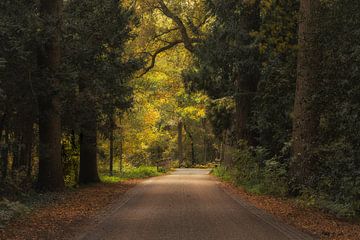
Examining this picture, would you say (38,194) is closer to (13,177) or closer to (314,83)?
(13,177)

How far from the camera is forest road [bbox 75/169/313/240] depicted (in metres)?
9.74

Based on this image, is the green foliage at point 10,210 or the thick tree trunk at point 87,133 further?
the thick tree trunk at point 87,133

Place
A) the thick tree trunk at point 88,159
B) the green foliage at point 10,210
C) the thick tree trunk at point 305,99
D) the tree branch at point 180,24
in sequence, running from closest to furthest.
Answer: the green foliage at point 10,210 → the thick tree trunk at point 305,99 → the thick tree trunk at point 88,159 → the tree branch at point 180,24

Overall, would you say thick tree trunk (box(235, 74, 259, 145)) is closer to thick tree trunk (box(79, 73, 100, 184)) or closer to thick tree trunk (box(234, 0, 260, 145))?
thick tree trunk (box(234, 0, 260, 145))

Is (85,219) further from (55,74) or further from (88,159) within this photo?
(88,159)

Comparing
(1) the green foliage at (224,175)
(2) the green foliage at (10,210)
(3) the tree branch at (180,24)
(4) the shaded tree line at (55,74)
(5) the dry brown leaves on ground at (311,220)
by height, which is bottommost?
(5) the dry brown leaves on ground at (311,220)

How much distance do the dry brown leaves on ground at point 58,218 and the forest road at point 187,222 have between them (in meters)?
0.52

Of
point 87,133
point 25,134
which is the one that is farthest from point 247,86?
point 25,134

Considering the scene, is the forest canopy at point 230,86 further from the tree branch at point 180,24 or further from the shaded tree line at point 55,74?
the tree branch at point 180,24

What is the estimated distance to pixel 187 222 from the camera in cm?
1155

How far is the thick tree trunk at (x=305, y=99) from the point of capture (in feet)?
46.1

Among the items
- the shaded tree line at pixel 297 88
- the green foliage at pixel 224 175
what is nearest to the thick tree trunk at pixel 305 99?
the shaded tree line at pixel 297 88

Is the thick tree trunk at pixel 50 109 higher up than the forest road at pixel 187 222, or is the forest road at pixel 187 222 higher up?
the thick tree trunk at pixel 50 109

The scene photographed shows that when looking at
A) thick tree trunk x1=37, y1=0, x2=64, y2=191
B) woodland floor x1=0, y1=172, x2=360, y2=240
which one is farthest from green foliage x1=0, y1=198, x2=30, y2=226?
thick tree trunk x1=37, y1=0, x2=64, y2=191
